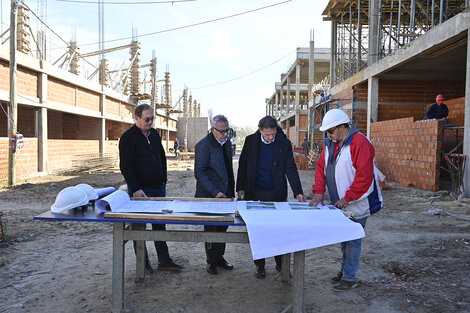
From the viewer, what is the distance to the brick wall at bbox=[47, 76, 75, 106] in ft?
46.7

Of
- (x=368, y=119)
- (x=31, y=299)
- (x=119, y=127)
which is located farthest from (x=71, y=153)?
(x=31, y=299)

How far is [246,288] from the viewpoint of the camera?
148 inches

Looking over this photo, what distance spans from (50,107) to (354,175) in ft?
44.1

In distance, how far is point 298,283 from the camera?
2990 millimetres

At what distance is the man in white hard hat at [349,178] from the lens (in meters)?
3.39

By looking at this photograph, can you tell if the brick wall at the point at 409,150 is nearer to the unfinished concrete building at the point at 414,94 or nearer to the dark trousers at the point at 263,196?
the unfinished concrete building at the point at 414,94

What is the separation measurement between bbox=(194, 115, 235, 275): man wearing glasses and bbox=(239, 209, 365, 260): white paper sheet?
136cm

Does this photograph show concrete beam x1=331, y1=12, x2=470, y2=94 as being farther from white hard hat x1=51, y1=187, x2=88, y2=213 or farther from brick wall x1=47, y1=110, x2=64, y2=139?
brick wall x1=47, y1=110, x2=64, y2=139

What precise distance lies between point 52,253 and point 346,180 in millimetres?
3874

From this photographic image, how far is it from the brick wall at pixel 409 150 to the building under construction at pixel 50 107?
1090 centimetres

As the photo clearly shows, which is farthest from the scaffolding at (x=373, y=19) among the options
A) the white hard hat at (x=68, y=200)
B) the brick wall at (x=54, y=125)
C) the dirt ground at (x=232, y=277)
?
the brick wall at (x=54, y=125)

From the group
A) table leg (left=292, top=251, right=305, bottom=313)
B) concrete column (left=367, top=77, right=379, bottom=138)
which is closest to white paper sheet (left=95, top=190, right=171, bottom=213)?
table leg (left=292, top=251, right=305, bottom=313)

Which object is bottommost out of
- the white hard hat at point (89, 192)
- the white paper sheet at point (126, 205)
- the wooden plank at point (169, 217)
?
the wooden plank at point (169, 217)

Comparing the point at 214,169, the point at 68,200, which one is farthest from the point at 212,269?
the point at 68,200
